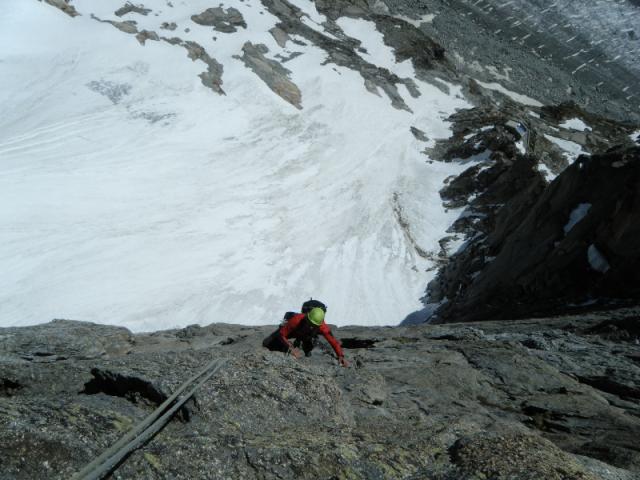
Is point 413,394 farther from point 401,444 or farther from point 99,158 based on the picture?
point 99,158

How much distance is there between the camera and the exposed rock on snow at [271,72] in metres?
39.9

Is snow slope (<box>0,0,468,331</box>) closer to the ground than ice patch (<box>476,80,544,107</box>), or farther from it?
closer to the ground

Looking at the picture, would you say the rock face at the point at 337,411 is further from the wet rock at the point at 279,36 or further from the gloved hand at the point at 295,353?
the wet rock at the point at 279,36

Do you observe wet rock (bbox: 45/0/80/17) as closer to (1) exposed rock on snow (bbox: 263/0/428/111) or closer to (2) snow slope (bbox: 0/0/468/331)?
(2) snow slope (bbox: 0/0/468/331)

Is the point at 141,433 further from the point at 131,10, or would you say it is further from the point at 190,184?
the point at 131,10

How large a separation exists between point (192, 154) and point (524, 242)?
2155cm

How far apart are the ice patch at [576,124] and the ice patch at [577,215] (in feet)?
119

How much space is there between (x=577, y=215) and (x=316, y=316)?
12880 millimetres

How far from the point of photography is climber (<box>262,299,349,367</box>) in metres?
8.38

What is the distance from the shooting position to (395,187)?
35.5m

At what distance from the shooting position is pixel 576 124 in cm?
5069

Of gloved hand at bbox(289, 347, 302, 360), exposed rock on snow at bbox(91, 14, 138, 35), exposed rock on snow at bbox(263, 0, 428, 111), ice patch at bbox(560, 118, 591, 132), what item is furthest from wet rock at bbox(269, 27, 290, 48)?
gloved hand at bbox(289, 347, 302, 360)

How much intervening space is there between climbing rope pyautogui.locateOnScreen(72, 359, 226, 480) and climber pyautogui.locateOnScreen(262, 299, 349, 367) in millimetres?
2605

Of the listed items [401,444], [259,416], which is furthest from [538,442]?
[259,416]
